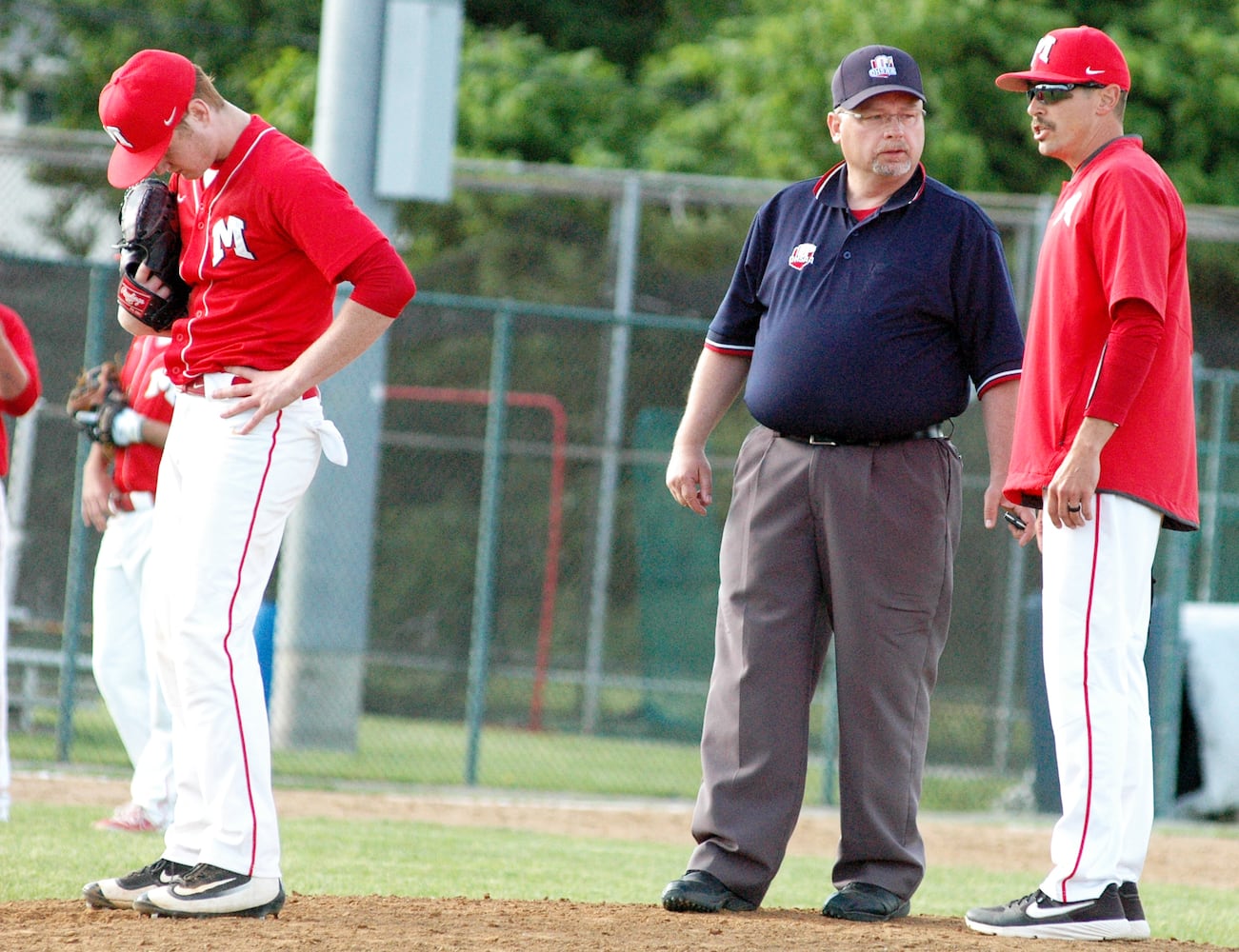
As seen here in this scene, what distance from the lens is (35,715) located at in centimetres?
1199

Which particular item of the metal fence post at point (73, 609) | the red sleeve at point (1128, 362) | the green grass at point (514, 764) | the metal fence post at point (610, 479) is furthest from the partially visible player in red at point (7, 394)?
the metal fence post at point (610, 479)

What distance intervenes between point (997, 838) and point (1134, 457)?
15.8 ft

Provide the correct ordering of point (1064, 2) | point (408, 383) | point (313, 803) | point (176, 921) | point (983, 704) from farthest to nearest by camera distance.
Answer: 1. point (1064, 2)
2. point (408, 383)
3. point (983, 704)
4. point (313, 803)
5. point (176, 921)

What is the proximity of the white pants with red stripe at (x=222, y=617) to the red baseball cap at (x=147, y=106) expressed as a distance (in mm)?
563

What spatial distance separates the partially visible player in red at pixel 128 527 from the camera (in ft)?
22.5

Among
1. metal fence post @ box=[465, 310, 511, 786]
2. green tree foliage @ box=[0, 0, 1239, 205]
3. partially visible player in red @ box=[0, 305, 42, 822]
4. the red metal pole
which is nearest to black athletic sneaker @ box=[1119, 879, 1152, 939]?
partially visible player in red @ box=[0, 305, 42, 822]

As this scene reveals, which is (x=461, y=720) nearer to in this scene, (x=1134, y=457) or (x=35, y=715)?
(x=35, y=715)

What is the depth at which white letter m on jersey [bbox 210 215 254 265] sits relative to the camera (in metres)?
4.34

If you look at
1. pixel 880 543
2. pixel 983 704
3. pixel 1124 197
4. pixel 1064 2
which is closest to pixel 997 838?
pixel 983 704

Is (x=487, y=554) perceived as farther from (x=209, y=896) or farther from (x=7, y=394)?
(x=209, y=896)

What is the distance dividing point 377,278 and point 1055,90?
1.82m

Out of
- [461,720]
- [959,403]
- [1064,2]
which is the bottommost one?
[461,720]

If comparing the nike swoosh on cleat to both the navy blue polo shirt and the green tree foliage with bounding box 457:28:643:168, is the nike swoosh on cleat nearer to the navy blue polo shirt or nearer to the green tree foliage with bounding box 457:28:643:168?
the navy blue polo shirt

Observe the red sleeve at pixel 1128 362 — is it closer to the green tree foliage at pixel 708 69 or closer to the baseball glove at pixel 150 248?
the baseball glove at pixel 150 248
